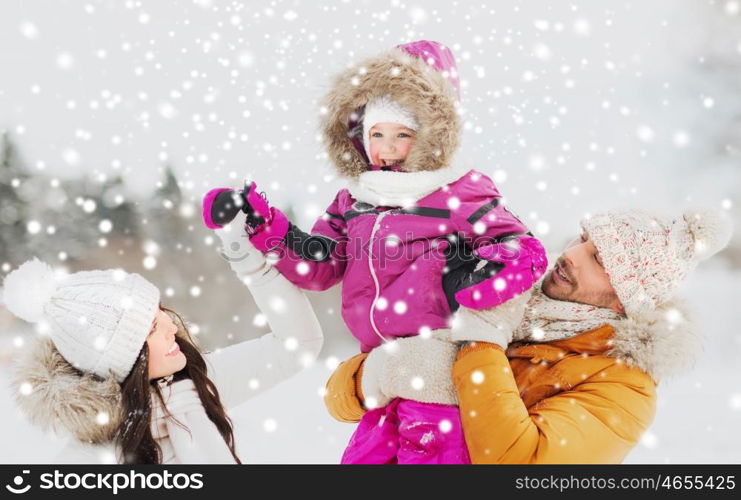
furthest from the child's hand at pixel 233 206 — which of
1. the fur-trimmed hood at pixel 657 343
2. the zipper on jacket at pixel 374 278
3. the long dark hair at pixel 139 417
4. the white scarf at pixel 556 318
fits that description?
the fur-trimmed hood at pixel 657 343

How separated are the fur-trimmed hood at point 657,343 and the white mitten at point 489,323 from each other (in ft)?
0.72

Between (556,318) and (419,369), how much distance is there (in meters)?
0.32

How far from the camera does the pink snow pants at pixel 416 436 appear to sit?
134 cm

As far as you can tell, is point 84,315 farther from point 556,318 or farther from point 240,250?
point 556,318

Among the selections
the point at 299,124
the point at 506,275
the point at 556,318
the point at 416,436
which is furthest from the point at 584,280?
the point at 299,124

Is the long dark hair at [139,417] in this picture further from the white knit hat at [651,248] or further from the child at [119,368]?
the white knit hat at [651,248]

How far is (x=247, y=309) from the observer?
3295 mm

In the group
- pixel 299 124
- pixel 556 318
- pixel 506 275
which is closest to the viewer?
pixel 506 275

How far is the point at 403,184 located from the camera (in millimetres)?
1457

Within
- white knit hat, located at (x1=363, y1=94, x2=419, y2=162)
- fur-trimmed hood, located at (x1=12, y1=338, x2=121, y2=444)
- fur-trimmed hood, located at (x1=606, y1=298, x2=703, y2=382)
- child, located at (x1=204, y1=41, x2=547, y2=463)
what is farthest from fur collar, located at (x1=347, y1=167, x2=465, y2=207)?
fur-trimmed hood, located at (x1=12, y1=338, x2=121, y2=444)

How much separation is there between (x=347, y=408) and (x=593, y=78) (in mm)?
1790

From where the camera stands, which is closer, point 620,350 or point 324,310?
point 620,350

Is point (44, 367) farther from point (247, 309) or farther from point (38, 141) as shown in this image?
point (38, 141)

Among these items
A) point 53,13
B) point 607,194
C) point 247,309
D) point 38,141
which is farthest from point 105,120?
point 607,194
